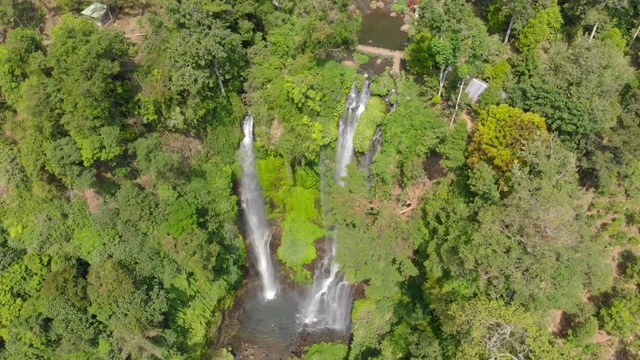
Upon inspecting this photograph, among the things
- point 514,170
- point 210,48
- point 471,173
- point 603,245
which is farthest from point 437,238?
point 210,48

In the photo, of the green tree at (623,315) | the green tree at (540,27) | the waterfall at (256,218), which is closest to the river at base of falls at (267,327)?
the waterfall at (256,218)

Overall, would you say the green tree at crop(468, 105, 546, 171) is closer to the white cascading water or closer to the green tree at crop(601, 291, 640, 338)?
the white cascading water

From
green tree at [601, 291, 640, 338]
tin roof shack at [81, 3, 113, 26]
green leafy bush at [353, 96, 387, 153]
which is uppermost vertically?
tin roof shack at [81, 3, 113, 26]

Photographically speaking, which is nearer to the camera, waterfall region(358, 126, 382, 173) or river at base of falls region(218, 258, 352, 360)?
waterfall region(358, 126, 382, 173)

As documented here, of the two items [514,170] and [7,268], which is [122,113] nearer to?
[7,268]

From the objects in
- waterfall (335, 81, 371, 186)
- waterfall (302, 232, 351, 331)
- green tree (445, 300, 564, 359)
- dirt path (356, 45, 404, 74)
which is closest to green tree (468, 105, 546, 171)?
green tree (445, 300, 564, 359)

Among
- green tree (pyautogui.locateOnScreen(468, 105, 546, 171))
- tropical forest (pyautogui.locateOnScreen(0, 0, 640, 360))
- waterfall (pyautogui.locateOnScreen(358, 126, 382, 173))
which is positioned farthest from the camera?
waterfall (pyautogui.locateOnScreen(358, 126, 382, 173))
